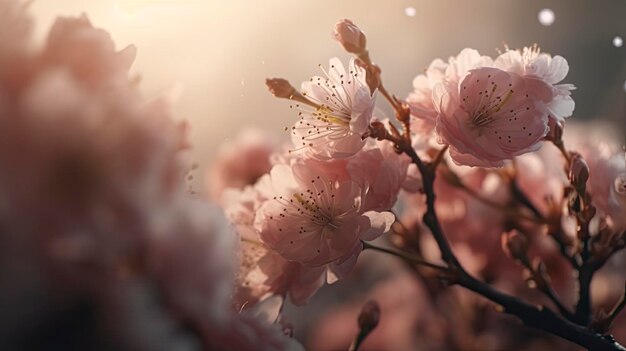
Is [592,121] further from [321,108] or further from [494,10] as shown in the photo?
[321,108]

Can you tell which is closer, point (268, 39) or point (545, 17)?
point (268, 39)

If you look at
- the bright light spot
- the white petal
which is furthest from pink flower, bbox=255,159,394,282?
the bright light spot

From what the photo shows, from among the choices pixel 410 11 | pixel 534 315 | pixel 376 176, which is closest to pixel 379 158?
pixel 376 176

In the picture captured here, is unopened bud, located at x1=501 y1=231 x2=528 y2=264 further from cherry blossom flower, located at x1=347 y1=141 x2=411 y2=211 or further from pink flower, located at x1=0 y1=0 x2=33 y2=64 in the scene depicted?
pink flower, located at x1=0 y1=0 x2=33 y2=64

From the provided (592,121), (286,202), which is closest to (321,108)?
(286,202)

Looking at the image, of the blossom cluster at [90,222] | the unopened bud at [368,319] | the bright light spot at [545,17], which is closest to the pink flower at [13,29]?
the blossom cluster at [90,222]

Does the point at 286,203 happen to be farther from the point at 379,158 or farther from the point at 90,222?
the point at 90,222

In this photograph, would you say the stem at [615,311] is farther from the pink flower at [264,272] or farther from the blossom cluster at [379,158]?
the pink flower at [264,272]
